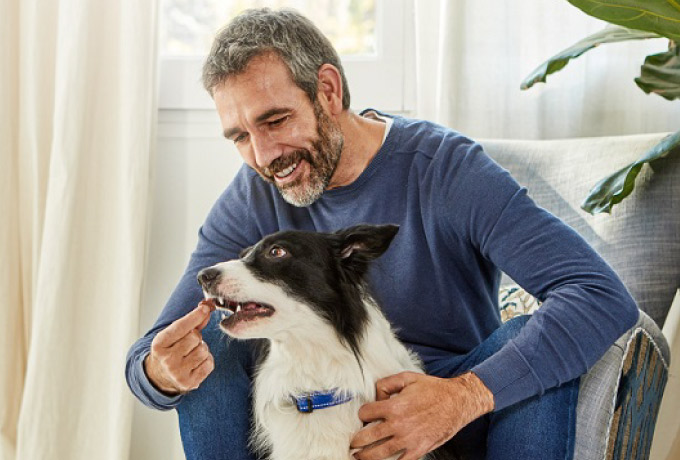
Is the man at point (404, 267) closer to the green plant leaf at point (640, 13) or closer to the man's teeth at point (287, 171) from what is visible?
the man's teeth at point (287, 171)

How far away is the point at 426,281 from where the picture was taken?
1.58 metres

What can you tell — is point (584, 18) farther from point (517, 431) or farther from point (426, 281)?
point (517, 431)

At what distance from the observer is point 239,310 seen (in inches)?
52.2

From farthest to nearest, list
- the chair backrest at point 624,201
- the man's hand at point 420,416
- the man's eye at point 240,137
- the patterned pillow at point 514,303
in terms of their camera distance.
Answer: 1. the patterned pillow at point 514,303
2. the chair backrest at point 624,201
3. the man's eye at point 240,137
4. the man's hand at point 420,416

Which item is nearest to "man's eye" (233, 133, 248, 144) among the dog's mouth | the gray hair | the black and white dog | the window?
the gray hair

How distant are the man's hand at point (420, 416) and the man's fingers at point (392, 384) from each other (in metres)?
0.01

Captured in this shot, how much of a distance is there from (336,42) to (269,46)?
1159mm

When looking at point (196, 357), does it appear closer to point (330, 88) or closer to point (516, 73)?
point (330, 88)

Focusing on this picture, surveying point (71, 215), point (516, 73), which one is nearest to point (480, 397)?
point (516, 73)

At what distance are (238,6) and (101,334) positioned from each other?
1.18m

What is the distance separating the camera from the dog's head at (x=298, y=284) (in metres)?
1.31

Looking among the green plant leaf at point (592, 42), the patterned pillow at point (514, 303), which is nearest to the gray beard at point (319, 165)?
the patterned pillow at point (514, 303)

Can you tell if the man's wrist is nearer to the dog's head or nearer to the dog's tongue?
the dog's head

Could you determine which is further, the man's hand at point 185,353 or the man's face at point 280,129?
the man's face at point 280,129
